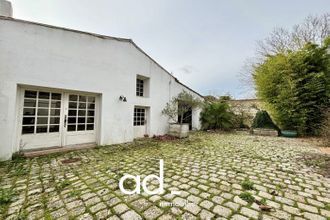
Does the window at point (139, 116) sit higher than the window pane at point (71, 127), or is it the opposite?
the window at point (139, 116)

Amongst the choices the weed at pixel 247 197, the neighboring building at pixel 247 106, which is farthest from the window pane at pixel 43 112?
the neighboring building at pixel 247 106

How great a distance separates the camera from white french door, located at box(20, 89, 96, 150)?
484 cm

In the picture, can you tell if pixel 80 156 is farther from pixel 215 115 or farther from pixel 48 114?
pixel 215 115

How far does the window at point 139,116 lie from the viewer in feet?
25.6

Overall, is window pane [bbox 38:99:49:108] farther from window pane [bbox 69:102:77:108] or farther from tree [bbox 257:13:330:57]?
tree [bbox 257:13:330:57]

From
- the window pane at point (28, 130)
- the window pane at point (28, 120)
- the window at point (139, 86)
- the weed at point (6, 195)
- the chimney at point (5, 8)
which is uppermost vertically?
the chimney at point (5, 8)

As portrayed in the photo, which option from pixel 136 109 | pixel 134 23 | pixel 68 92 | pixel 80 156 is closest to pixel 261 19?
pixel 134 23

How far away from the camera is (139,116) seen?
795 cm

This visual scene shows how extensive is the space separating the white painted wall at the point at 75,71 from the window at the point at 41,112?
282 millimetres

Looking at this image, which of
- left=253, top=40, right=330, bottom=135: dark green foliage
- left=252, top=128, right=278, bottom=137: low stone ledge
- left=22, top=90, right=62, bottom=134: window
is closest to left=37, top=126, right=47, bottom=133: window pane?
left=22, top=90, right=62, bottom=134: window

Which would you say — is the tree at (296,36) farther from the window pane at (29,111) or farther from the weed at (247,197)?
the window pane at (29,111)

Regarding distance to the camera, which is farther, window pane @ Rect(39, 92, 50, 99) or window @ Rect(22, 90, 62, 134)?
window pane @ Rect(39, 92, 50, 99)

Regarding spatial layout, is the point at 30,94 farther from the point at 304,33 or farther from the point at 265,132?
the point at 304,33

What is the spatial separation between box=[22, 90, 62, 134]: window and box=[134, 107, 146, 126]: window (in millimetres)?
3269
